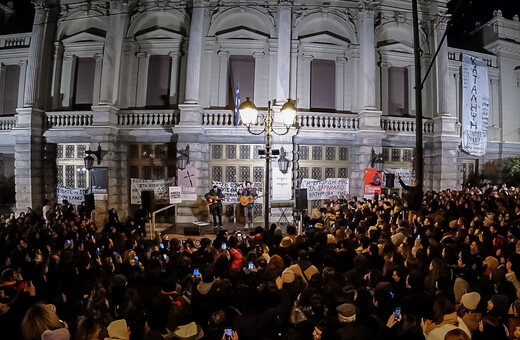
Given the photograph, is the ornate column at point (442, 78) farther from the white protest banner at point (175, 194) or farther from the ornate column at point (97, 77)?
the ornate column at point (97, 77)

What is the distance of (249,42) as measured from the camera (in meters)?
17.6

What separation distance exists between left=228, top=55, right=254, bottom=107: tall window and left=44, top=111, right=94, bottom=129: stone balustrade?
717 cm

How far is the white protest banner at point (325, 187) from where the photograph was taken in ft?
52.1

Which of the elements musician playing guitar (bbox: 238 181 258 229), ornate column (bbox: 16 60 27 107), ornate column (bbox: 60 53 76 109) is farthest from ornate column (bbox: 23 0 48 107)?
musician playing guitar (bbox: 238 181 258 229)

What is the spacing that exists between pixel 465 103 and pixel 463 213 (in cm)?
1023

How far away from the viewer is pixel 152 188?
16125mm

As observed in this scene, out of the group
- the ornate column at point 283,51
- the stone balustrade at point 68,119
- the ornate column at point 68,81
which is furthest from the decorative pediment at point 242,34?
the ornate column at point 68,81

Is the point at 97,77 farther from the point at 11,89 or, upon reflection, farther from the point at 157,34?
the point at 11,89

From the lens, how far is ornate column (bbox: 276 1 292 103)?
54.3 feet

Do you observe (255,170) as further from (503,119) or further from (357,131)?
(503,119)

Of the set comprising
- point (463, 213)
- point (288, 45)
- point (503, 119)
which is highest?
point (288, 45)

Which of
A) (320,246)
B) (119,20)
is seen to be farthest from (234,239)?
(119,20)

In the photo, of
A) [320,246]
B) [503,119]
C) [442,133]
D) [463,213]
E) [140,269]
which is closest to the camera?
[140,269]

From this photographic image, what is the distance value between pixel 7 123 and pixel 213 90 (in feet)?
38.0
